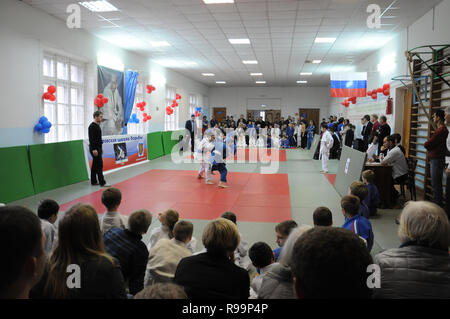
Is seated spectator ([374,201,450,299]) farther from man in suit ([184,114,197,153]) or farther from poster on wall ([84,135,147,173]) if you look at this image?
man in suit ([184,114,197,153])

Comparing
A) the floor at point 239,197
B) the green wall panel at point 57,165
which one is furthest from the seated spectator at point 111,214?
the green wall panel at point 57,165

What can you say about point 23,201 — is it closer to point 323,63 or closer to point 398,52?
point 398,52

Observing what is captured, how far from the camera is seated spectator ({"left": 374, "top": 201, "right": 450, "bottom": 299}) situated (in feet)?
5.75

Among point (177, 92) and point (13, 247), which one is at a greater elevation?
point (177, 92)

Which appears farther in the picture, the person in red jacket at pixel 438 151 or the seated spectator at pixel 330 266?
the person in red jacket at pixel 438 151

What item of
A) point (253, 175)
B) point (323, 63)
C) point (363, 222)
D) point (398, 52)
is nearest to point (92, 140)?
point (253, 175)

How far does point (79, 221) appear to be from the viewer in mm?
1921

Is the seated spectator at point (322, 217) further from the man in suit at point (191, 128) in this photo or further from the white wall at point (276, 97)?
the white wall at point (276, 97)

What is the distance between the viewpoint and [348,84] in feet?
43.9

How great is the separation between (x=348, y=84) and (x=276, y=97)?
15155 mm

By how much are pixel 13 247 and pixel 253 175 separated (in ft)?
31.4

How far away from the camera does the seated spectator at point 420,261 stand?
1753 millimetres

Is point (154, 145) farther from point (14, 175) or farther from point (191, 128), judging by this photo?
point (14, 175)

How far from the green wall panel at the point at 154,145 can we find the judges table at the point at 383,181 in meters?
9.28
